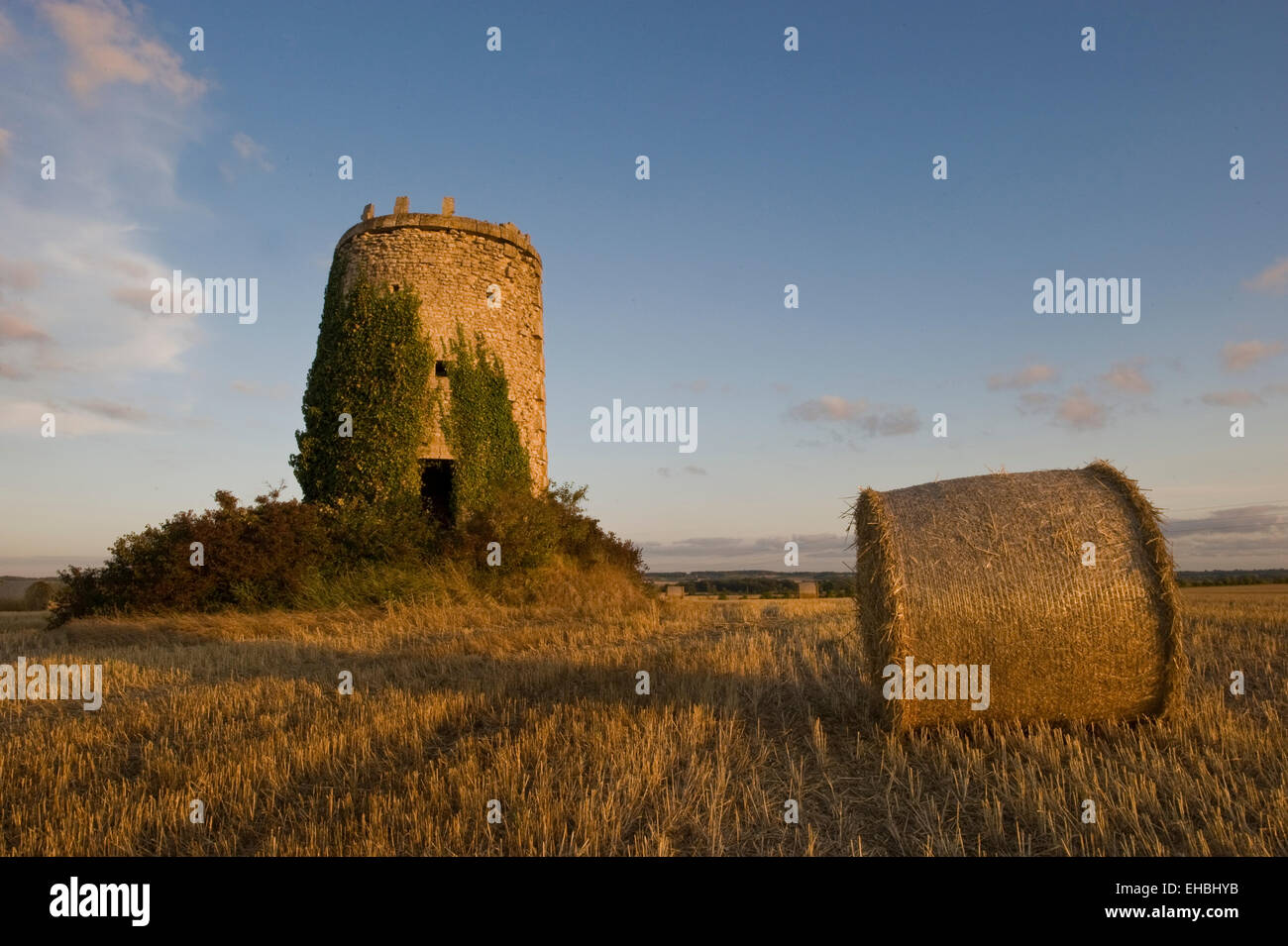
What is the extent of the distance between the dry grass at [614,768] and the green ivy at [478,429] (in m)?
9.98

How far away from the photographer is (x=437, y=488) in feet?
67.5

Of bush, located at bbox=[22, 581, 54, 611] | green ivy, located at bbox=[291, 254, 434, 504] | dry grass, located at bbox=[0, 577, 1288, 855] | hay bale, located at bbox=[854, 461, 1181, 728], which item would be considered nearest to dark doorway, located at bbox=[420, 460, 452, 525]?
green ivy, located at bbox=[291, 254, 434, 504]

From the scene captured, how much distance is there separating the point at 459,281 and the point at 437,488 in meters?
5.62

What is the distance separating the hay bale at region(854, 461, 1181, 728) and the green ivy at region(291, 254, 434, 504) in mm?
14022

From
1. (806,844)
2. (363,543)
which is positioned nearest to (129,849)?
(806,844)

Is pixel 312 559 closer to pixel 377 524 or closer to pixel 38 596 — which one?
pixel 377 524

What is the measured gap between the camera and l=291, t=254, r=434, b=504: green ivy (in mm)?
17531

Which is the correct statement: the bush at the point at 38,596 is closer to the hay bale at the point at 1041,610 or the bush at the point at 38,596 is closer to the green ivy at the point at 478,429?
the green ivy at the point at 478,429

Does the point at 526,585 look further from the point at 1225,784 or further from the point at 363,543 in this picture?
the point at 1225,784

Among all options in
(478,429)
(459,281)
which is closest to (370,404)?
(478,429)

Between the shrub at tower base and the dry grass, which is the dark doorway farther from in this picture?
the dry grass

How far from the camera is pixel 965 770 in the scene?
4.69 m

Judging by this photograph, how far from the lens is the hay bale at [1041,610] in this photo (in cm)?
547
